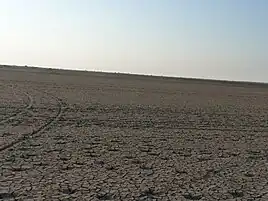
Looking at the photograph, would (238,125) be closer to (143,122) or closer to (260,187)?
(143,122)

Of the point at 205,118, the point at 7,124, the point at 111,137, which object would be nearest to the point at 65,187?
the point at 111,137

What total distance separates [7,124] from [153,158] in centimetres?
456

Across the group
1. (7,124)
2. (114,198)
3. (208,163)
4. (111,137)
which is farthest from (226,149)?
(7,124)

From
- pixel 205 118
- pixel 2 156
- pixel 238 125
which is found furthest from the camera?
pixel 205 118

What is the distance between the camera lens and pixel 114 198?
5.45 m

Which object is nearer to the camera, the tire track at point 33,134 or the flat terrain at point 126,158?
the flat terrain at point 126,158

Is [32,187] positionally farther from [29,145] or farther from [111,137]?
[111,137]

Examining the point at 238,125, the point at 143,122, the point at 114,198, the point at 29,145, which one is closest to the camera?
the point at 114,198

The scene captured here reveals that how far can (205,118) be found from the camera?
15266 mm

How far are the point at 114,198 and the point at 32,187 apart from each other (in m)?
1.11

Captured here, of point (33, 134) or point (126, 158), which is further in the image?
point (33, 134)

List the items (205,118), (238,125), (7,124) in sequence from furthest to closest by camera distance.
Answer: (205,118) → (238,125) → (7,124)

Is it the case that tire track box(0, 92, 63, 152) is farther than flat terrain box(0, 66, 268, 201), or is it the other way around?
tire track box(0, 92, 63, 152)

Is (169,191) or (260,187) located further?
(260,187)
